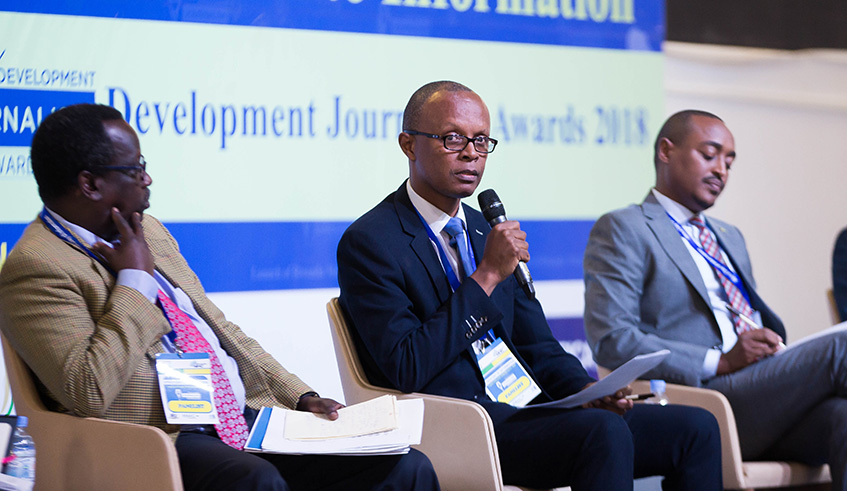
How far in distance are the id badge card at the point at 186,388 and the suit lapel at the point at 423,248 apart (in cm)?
66

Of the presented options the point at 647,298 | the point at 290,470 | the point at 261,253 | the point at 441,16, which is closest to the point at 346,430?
the point at 290,470

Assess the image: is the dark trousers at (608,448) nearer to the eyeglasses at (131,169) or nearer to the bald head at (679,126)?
the eyeglasses at (131,169)

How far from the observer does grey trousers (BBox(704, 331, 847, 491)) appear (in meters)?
2.90

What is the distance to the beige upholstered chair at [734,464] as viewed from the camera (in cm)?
278

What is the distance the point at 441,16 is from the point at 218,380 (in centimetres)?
256

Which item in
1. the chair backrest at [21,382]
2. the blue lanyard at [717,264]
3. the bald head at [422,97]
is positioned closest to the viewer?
the chair backrest at [21,382]

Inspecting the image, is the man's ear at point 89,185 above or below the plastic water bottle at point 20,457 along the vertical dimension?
above

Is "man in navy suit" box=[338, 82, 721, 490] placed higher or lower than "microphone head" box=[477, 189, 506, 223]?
lower

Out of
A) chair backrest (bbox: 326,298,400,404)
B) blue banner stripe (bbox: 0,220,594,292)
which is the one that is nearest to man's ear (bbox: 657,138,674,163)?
blue banner stripe (bbox: 0,220,594,292)

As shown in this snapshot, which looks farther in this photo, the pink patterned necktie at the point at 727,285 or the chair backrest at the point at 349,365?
the pink patterned necktie at the point at 727,285

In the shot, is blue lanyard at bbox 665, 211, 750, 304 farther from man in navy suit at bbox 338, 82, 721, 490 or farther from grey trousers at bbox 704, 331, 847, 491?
man in navy suit at bbox 338, 82, 721, 490

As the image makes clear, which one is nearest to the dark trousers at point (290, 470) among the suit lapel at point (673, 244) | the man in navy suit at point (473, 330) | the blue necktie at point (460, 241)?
the man in navy suit at point (473, 330)

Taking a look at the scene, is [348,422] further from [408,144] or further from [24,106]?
[24,106]

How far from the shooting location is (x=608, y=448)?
223 cm
